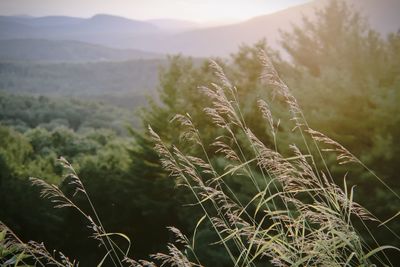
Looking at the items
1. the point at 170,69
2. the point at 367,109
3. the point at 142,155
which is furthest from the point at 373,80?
the point at 142,155

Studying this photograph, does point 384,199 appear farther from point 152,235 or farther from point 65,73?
point 65,73

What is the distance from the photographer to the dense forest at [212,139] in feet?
26.7

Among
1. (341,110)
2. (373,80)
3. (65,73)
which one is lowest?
(65,73)

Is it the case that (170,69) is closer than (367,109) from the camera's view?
No

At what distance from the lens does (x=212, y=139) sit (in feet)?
52.0

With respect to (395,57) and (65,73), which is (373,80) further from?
(65,73)

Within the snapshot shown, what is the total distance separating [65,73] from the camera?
167250 mm

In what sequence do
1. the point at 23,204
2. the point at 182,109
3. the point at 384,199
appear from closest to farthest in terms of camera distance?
the point at 384,199 → the point at 182,109 → the point at 23,204

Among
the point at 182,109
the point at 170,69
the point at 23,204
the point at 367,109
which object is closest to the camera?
the point at 367,109

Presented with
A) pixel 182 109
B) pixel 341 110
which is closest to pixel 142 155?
pixel 182 109

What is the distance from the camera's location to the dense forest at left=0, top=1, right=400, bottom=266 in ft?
26.7

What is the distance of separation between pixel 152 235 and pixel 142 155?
5017 millimetres

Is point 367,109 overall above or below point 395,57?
below

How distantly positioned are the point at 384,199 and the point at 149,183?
14.9 meters
